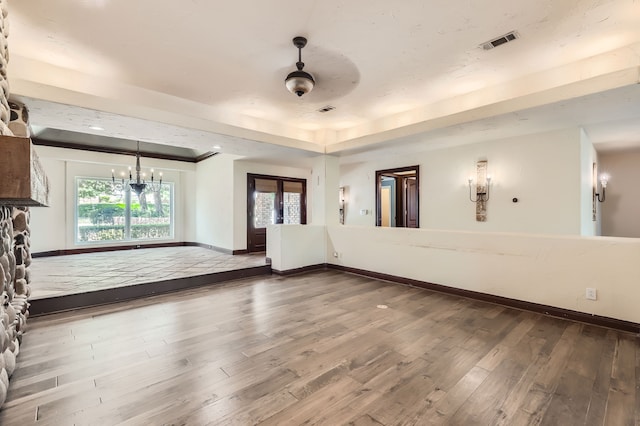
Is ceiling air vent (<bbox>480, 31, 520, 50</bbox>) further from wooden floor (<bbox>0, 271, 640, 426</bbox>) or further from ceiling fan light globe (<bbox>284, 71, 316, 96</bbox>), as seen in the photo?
wooden floor (<bbox>0, 271, 640, 426</bbox>)

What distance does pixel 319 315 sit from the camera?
135 inches

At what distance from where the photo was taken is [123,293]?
405cm

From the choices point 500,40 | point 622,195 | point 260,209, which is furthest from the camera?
point 260,209

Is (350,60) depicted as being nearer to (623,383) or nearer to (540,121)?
(540,121)

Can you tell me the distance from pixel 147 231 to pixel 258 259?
4590 millimetres

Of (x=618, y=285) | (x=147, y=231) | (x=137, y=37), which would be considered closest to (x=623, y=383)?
(x=618, y=285)

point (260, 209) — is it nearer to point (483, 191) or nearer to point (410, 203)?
point (410, 203)

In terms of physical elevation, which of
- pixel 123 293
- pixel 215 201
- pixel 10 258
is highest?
pixel 215 201

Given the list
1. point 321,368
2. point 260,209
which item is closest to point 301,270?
point 260,209

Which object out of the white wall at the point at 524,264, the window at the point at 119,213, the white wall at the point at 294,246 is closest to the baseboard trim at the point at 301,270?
the white wall at the point at 294,246

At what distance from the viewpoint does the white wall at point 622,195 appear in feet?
20.1

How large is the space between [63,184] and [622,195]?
1341cm

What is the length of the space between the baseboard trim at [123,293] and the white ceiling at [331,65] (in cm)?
230

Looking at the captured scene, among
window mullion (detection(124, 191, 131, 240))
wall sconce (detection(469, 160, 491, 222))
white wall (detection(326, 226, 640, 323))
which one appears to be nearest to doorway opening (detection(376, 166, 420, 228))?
wall sconce (detection(469, 160, 491, 222))
